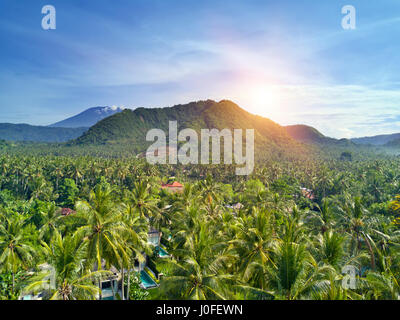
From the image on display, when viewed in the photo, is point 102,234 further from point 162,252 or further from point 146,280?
point 162,252

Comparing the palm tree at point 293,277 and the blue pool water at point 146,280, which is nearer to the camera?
the palm tree at point 293,277

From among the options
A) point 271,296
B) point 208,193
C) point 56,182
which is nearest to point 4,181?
point 56,182

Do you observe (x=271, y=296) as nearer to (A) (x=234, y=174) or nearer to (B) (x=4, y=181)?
(A) (x=234, y=174)

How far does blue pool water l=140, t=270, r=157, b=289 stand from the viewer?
25.9 metres

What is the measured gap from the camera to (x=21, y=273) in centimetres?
2348

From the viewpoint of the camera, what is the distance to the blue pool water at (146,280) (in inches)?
1019

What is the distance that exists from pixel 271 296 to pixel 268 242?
194 inches

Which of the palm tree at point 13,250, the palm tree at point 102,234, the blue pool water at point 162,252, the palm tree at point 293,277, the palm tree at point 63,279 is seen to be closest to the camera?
the palm tree at point 293,277

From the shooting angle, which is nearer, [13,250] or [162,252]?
[13,250]

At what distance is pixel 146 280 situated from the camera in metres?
27.1

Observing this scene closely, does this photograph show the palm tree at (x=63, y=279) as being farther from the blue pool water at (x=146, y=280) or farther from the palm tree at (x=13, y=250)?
the blue pool water at (x=146, y=280)

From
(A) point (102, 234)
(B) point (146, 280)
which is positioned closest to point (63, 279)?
(A) point (102, 234)

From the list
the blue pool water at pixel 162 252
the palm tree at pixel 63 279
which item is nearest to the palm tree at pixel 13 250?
the palm tree at pixel 63 279
